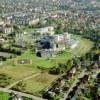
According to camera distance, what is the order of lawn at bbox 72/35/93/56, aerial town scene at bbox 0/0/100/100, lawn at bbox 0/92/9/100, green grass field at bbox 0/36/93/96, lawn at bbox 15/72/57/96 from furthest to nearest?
lawn at bbox 72/35/93/56, green grass field at bbox 0/36/93/96, lawn at bbox 15/72/57/96, aerial town scene at bbox 0/0/100/100, lawn at bbox 0/92/9/100

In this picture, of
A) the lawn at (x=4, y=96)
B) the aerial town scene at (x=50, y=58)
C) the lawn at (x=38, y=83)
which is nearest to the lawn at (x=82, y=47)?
the aerial town scene at (x=50, y=58)

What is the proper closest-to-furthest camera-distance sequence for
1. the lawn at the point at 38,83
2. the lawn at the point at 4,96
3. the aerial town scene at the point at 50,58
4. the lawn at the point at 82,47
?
the lawn at the point at 4,96, the aerial town scene at the point at 50,58, the lawn at the point at 38,83, the lawn at the point at 82,47

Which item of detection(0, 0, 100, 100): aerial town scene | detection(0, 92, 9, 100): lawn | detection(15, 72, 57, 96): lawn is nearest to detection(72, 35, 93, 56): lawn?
detection(0, 0, 100, 100): aerial town scene

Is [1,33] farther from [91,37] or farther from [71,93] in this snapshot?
[71,93]

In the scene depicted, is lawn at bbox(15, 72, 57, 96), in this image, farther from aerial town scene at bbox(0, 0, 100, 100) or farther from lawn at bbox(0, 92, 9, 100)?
lawn at bbox(0, 92, 9, 100)

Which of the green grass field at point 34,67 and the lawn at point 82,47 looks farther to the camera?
the lawn at point 82,47

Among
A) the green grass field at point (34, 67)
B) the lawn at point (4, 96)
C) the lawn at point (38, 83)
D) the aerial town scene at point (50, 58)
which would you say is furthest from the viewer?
the green grass field at point (34, 67)

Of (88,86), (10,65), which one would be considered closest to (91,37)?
(10,65)

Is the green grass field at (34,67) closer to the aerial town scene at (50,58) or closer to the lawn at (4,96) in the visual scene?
the aerial town scene at (50,58)

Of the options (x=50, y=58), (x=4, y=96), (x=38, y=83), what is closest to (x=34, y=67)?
(x=50, y=58)
